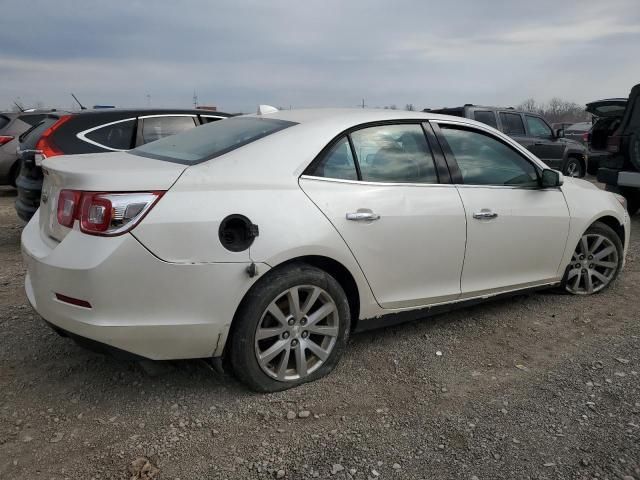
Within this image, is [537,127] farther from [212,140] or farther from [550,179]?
[212,140]

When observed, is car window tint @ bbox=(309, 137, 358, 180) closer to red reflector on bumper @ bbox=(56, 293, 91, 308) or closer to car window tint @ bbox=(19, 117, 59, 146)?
red reflector on bumper @ bbox=(56, 293, 91, 308)

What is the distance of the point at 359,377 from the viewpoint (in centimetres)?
323

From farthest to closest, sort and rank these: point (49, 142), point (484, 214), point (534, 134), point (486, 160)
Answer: point (534, 134), point (49, 142), point (486, 160), point (484, 214)

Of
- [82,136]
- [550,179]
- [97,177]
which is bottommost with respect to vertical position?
[82,136]

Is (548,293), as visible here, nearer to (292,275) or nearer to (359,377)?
(359,377)

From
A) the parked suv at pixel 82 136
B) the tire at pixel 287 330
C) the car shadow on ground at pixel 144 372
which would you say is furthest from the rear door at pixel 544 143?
the tire at pixel 287 330

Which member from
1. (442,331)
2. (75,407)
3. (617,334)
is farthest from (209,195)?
(617,334)

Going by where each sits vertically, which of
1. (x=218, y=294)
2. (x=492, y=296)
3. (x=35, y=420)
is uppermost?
(x=218, y=294)

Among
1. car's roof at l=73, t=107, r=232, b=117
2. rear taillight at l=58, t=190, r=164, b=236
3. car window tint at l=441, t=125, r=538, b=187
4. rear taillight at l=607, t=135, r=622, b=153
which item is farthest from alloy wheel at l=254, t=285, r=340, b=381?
rear taillight at l=607, t=135, r=622, b=153

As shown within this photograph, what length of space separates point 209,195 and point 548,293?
10.8ft

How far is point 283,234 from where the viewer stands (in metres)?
2.79

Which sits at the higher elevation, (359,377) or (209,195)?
(209,195)

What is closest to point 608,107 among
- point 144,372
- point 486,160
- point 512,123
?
point 512,123

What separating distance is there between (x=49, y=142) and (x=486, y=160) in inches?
167
